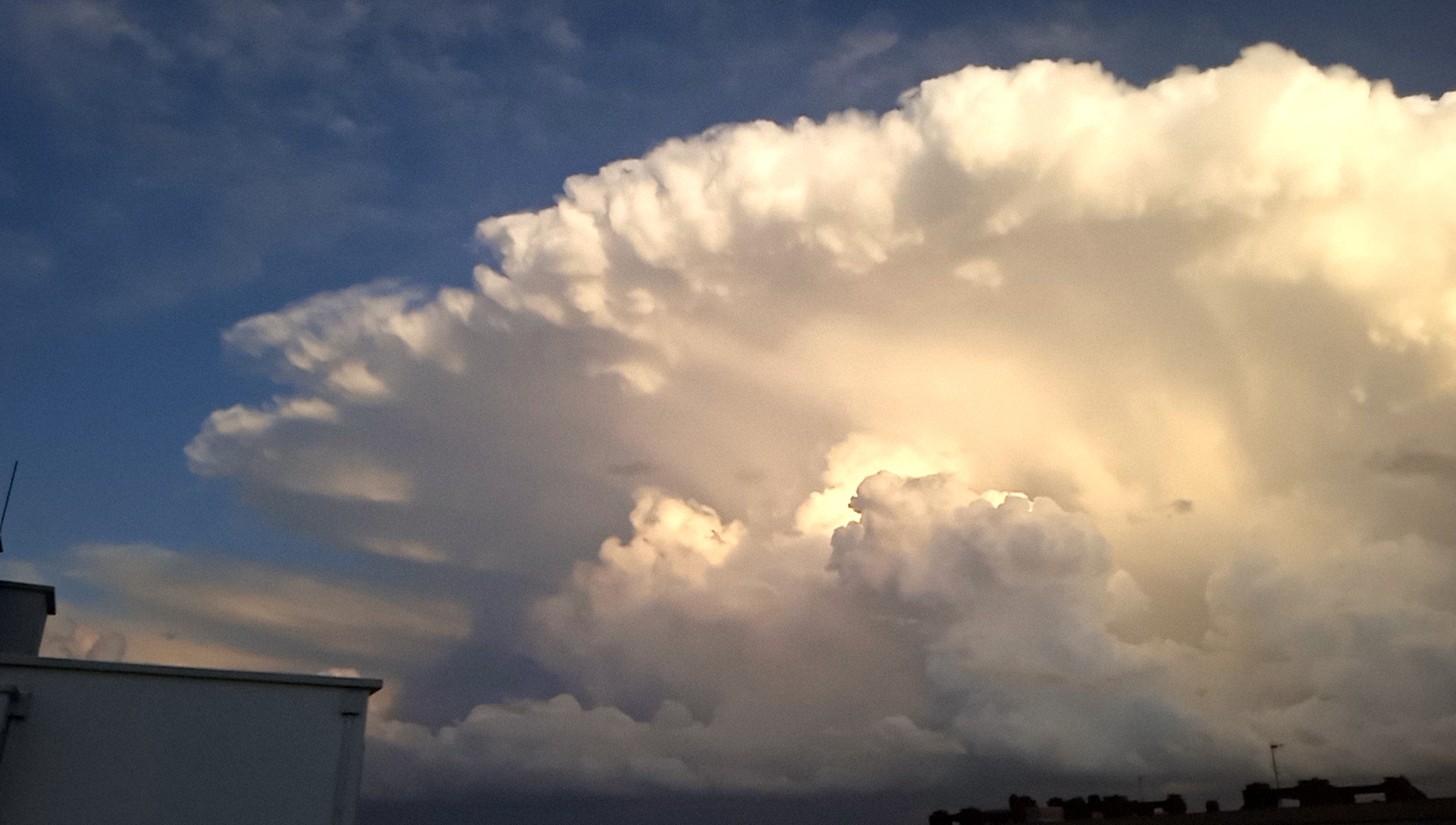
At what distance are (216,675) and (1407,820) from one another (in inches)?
1460

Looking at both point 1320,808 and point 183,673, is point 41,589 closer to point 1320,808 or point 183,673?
point 183,673

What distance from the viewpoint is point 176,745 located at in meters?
24.3

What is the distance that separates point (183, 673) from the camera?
2456 cm

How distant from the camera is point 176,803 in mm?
24000

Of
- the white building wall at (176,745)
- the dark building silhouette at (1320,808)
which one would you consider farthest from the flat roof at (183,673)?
the dark building silhouette at (1320,808)

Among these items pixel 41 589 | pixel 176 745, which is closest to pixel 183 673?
pixel 176 745

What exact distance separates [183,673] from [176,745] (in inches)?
59.9

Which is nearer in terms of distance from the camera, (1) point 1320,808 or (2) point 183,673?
(2) point 183,673

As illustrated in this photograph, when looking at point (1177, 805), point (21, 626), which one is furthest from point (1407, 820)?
point (21, 626)

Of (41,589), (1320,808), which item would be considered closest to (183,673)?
(41,589)

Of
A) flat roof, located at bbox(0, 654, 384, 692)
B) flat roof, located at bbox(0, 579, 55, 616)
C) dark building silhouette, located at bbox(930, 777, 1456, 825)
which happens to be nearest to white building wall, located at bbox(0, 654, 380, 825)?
flat roof, located at bbox(0, 654, 384, 692)

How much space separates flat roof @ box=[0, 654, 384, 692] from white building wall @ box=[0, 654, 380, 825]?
0.02 metres

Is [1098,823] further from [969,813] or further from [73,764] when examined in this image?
[73,764]

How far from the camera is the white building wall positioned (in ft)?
76.3
